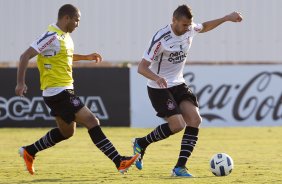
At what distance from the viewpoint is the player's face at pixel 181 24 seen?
1031 centimetres

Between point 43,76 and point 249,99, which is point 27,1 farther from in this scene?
point 43,76

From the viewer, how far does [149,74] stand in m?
10.1

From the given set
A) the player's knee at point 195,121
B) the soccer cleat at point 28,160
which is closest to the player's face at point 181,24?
the player's knee at point 195,121

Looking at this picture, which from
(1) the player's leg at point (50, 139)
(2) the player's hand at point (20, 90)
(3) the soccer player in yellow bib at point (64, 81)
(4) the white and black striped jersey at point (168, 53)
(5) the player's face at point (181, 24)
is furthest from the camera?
(1) the player's leg at point (50, 139)

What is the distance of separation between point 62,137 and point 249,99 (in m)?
10.3

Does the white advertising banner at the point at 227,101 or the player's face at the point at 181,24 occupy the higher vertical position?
the player's face at the point at 181,24

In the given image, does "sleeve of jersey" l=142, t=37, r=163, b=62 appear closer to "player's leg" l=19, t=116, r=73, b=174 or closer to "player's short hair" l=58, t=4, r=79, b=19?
"player's short hair" l=58, t=4, r=79, b=19

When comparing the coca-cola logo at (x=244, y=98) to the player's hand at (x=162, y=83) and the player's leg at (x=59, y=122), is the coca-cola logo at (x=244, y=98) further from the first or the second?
the player's hand at (x=162, y=83)

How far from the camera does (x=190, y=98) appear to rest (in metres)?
10.7

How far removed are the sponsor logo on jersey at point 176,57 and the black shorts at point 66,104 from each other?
4.28 ft

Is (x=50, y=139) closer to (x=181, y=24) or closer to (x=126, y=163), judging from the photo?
(x=126, y=163)

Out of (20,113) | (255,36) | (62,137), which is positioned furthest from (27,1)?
(62,137)

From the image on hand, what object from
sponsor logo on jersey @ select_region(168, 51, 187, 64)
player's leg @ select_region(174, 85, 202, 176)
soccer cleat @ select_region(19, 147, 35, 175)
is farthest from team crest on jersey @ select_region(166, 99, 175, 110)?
soccer cleat @ select_region(19, 147, 35, 175)

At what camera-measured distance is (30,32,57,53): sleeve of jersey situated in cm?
987
